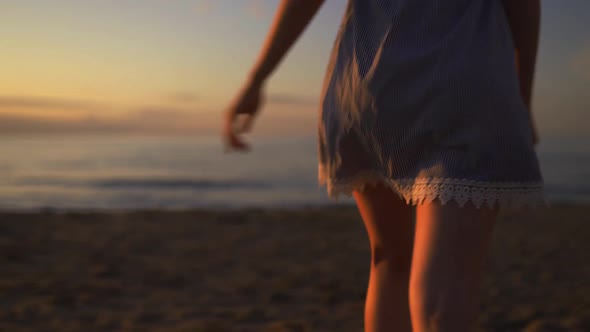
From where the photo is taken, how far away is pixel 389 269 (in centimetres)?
140

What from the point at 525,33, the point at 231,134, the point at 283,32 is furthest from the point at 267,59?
the point at 525,33

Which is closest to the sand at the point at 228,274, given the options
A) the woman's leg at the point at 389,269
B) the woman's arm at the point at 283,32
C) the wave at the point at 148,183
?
the woman's leg at the point at 389,269

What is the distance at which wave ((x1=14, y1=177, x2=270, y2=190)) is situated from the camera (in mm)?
15102

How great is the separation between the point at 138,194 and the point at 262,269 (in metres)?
10.2

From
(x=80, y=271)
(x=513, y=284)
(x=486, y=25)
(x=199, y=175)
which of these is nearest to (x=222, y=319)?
(x=80, y=271)

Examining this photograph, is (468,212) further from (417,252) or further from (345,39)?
(345,39)

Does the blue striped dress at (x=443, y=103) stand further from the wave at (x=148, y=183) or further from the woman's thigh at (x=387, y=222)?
the wave at (x=148, y=183)

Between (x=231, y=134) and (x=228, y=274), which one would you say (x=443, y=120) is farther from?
(x=228, y=274)

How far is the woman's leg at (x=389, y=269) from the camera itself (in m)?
1.36

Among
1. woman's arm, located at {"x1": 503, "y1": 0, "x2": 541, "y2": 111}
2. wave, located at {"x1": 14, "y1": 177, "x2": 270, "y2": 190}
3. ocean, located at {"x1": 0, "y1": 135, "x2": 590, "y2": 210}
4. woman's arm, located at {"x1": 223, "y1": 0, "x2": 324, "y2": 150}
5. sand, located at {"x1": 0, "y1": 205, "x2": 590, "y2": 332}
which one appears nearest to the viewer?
woman's arm, located at {"x1": 503, "y1": 0, "x2": 541, "y2": 111}

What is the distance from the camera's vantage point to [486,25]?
107 centimetres

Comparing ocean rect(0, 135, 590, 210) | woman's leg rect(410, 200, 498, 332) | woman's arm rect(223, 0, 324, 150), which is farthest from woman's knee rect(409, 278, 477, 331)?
ocean rect(0, 135, 590, 210)

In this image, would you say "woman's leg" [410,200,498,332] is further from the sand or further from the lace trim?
the sand

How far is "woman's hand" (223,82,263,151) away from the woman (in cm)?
19
